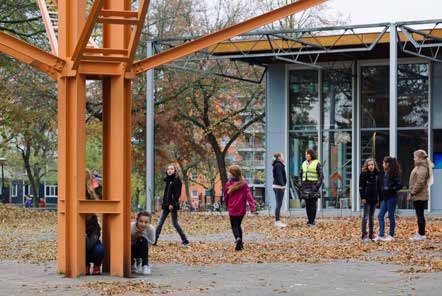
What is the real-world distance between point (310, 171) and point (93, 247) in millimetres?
12261

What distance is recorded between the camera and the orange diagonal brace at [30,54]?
13883mm

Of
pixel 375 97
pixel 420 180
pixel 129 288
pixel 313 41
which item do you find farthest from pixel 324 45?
pixel 129 288

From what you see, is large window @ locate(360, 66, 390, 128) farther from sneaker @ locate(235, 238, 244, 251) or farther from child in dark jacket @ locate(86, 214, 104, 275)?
child in dark jacket @ locate(86, 214, 104, 275)

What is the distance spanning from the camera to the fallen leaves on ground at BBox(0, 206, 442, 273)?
16.9 metres

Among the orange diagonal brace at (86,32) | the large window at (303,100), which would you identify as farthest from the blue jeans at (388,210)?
the large window at (303,100)

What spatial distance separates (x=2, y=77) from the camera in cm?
4294

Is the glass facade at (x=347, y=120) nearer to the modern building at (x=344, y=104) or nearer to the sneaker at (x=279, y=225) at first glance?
the modern building at (x=344, y=104)

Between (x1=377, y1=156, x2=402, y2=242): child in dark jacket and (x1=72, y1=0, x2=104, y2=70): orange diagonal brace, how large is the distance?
27.2ft

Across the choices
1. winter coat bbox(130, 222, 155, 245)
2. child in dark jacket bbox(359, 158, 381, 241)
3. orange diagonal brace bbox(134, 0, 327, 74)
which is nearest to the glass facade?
child in dark jacket bbox(359, 158, 381, 241)

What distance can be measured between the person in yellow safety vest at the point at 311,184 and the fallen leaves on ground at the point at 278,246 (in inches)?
19.3

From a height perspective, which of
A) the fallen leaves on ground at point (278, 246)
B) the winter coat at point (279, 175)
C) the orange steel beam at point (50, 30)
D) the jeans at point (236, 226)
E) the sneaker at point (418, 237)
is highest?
the orange steel beam at point (50, 30)

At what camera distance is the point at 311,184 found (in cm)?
2562

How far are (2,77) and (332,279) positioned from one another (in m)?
31.3

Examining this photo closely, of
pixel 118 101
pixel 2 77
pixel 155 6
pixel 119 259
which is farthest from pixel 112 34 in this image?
pixel 155 6
